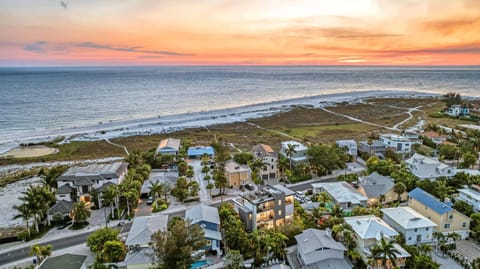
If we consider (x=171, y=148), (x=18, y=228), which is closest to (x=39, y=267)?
(x=18, y=228)

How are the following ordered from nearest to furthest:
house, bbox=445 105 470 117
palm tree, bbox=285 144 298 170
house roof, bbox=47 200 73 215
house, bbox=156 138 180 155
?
house roof, bbox=47 200 73 215 → palm tree, bbox=285 144 298 170 → house, bbox=156 138 180 155 → house, bbox=445 105 470 117

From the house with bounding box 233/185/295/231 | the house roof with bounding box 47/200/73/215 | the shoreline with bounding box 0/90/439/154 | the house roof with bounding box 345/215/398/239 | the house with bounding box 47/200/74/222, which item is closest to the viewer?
the house roof with bounding box 345/215/398/239

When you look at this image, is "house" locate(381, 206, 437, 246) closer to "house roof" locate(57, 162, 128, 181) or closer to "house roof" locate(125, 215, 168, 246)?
"house roof" locate(125, 215, 168, 246)

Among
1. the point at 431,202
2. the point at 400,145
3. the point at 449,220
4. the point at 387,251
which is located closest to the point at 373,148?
the point at 400,145

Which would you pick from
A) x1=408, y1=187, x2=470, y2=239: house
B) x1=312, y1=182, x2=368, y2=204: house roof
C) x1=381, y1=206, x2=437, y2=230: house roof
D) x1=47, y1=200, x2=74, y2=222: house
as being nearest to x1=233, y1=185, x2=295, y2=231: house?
x1=312, y1=182, x2=368, y2=204: house roof

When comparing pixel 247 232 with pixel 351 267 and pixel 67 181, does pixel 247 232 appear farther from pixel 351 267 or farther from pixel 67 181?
pixel 67 181

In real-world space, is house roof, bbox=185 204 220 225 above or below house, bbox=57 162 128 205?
below

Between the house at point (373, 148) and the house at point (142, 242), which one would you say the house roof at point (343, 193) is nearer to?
the house at point (373, 148)
